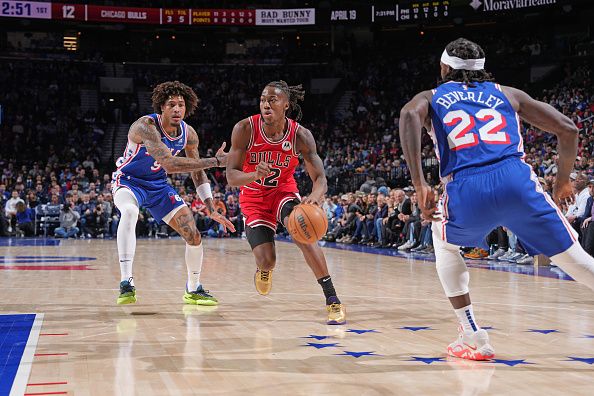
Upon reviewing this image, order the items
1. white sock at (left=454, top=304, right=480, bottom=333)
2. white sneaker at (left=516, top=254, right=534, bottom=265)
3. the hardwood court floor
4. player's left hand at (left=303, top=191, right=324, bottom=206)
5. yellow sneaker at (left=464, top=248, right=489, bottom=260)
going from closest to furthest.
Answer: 1. the hardwood court floor
2. white sock at (left=454, top=304, right=480, bottom=333)
3. player's left hand at (left=303, top=191, right=324, bottom=206)
4. white sneaker at (left=516, top=254, right=534, bottom=265)
5. yellow sneaker at (left=464, top=248, right=489, bottom=260)

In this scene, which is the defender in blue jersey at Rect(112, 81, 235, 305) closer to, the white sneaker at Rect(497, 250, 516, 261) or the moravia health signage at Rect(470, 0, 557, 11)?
the white sneaker at Rect(497, 250, 516, 261)

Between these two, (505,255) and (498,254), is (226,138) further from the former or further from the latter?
(505,255)

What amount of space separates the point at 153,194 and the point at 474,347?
11.4 feet

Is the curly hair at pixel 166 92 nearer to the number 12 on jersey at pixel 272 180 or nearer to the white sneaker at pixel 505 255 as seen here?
the number 12 on jersey at pixel 272 180

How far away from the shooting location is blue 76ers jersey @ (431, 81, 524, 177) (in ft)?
Result: 12.0

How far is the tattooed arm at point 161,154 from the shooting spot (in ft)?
18.9

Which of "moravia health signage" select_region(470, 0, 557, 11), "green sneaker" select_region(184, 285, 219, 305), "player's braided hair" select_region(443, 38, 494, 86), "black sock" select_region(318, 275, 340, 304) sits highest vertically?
"moravia health signage" select_region(470, 0, 557, 11)

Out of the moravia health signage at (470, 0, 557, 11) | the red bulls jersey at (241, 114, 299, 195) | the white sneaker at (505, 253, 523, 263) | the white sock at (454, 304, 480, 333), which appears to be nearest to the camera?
the white sock at (454, 304, 480, 333)

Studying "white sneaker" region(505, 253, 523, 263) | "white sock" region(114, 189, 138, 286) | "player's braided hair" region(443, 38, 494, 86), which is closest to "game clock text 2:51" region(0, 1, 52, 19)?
"white sneaker" region(505, 253, 523, 263)

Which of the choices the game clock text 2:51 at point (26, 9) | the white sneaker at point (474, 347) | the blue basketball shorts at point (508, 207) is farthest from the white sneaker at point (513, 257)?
the game clock text 2:51 at point (26, 9)

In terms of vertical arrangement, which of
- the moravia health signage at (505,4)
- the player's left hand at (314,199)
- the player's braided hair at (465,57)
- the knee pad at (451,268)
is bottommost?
the knee pad at (451,268)

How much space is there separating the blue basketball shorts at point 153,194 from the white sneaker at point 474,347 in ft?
10.7

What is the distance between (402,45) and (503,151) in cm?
2881

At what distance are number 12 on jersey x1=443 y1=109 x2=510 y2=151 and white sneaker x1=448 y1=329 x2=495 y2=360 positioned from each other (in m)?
1.08
